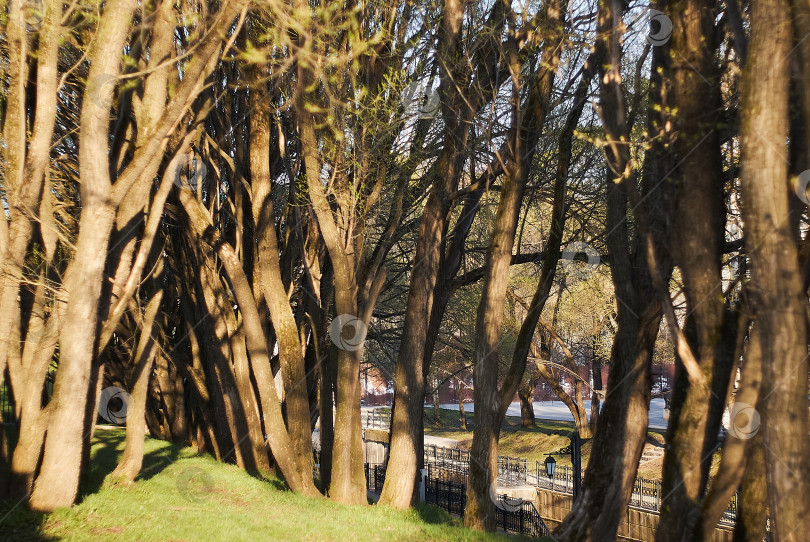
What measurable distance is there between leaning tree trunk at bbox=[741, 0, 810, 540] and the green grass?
3.98 metres

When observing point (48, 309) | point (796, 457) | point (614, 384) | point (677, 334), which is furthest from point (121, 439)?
point (796, 457)

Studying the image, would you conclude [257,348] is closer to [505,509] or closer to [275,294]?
[275,294]

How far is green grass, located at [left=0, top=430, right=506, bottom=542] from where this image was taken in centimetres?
714

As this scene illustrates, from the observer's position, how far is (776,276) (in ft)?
16.0

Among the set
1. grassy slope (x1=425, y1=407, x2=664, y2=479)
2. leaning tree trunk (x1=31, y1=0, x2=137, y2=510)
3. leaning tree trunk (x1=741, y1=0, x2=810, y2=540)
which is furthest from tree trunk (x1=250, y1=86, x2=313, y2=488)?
grassy slope (x1=425, y1=407, x2=664, y2=479)

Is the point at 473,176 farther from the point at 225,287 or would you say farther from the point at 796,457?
the point at 796,457

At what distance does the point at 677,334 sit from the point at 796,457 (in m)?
1.60

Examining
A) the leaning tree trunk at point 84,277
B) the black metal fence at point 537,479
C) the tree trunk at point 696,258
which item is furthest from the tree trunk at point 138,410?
the black metal fence at point 537,479

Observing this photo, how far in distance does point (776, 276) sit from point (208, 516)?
673 cm

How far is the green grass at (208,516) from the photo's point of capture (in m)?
7.14

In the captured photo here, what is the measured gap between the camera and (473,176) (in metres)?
11.2

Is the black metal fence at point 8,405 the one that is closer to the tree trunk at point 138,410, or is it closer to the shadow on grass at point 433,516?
the tree trunk at point 138,410

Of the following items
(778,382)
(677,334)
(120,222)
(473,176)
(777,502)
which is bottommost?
(777,502)

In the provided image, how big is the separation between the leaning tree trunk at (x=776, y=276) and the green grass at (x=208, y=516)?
398 centimetres
